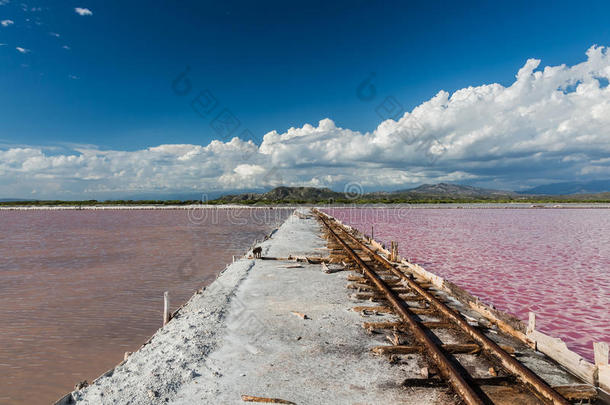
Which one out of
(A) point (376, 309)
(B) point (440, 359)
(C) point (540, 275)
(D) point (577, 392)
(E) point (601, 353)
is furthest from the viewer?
(C) point (540, 275)

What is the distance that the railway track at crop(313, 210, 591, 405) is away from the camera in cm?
480

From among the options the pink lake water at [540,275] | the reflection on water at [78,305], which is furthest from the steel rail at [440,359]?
the reflection on water at [78,305]

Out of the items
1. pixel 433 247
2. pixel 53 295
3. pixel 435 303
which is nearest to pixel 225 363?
pixel 435 303

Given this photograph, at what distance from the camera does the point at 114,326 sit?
916 centimetres

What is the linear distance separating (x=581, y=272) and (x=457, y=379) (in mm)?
14581

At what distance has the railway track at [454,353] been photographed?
4797 millimetres

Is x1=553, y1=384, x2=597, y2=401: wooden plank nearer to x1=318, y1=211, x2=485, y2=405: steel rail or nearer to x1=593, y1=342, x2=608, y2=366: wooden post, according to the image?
x1=593, y1=342, x2=608, y2=366: wooden post

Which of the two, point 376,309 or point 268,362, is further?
point 376,309

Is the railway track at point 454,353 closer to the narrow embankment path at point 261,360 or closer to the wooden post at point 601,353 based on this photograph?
the narrow embankment path at point 261,360

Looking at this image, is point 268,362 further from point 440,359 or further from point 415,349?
point 440,359

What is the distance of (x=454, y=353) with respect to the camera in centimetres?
621

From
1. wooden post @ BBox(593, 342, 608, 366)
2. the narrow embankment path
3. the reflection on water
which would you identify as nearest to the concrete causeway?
the narrow embankment path

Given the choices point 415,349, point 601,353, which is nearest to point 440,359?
point 415,349

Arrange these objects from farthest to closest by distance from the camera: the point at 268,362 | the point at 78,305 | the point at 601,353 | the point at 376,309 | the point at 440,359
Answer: the point at 78,305 → the point at 376,309 → the point at 268,362 → the point at 440,359 → the point at 601,353
